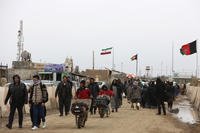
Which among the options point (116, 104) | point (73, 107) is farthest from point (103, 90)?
point (73, 107)

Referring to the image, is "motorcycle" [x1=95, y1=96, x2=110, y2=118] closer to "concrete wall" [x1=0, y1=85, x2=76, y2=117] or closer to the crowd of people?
the crowd of people

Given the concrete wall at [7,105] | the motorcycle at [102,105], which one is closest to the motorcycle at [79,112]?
the motorcycle at [102,105]

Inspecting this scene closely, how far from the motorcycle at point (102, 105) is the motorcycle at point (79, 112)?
14.6ft

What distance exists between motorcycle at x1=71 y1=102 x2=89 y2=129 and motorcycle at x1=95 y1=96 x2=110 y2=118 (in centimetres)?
444

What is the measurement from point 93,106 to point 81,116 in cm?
657

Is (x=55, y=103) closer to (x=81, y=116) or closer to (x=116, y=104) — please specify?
(x=116, y=104)

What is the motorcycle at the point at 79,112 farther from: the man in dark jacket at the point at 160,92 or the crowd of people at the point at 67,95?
the man in dark jacket at the point at 160,92

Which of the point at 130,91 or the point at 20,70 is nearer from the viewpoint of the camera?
the point at 130,91

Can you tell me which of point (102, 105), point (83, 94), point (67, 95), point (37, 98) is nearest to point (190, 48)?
point (67, 95)

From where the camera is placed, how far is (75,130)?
1597 cm

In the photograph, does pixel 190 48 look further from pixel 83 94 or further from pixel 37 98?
pixel 37 98

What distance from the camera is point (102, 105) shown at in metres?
21.6

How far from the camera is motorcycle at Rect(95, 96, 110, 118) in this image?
2167 centimetres

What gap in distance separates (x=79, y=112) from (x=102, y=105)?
481 cm
